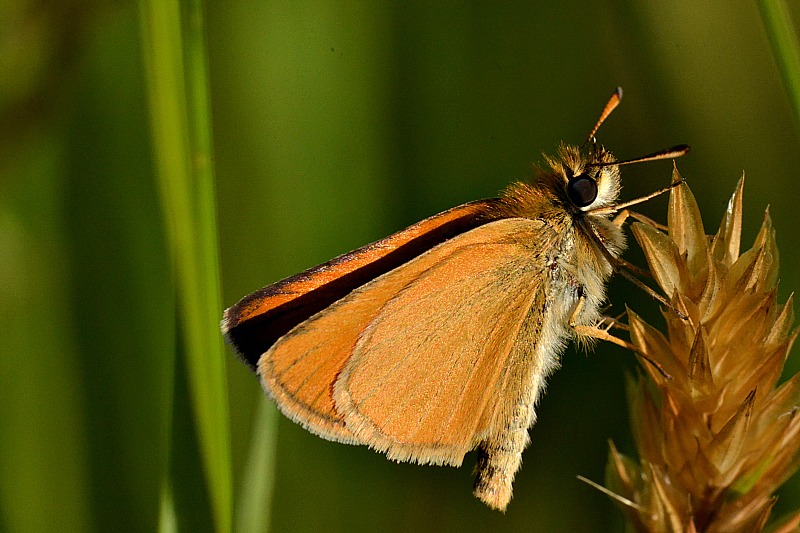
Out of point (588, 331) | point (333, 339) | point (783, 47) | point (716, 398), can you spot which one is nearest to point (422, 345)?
point (333, 339)

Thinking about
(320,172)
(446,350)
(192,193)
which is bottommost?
(446,350)

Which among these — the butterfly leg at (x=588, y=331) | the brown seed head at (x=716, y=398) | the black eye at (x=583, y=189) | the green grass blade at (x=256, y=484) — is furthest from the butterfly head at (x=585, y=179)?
the green grass blade at (x=256, y=484)

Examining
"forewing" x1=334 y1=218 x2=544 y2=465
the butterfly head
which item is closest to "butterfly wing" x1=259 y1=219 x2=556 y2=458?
"forewing" x1=334 y1=218 x2=544 y2=465

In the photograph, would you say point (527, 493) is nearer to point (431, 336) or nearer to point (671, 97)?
point (431, 336)

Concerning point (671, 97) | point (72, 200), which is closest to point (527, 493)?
point (671, 97)

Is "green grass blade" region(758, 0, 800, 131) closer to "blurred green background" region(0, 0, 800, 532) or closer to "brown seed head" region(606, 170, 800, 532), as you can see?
"brown seed head" region(606, 170, 800, 532)

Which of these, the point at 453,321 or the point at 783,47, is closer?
the point at 783,47

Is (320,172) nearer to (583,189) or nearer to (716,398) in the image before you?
(583,189)
